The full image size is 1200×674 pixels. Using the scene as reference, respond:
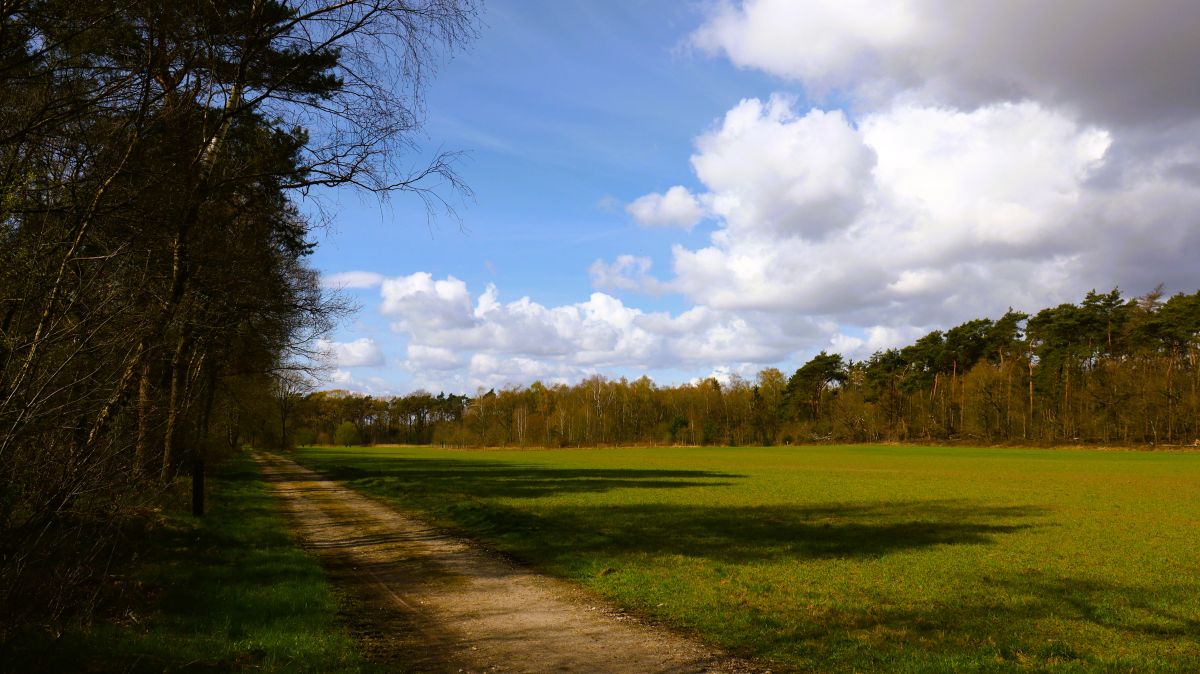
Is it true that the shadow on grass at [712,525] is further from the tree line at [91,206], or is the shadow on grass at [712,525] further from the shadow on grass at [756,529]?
the tree line at [91,206]

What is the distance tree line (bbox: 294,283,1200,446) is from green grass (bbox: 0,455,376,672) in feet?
290

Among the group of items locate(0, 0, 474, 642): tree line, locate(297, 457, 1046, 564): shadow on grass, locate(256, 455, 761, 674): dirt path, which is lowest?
locate(297, 457, 1046, 564): shadow on grass

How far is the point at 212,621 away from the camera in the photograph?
26.5 ft

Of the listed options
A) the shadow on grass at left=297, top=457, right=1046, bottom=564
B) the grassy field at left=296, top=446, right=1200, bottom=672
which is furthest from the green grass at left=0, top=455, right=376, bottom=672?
the shadow on grass at left=297, top=457, right=1046, bottom=564

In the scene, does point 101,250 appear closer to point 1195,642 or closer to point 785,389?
point 1195,642

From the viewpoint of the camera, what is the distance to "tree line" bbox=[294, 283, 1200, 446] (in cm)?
8675

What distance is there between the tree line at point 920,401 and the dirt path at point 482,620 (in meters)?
88.7

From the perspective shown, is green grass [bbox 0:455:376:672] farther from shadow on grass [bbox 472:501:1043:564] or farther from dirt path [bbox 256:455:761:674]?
shadow on grass [bbox 472:501:1043:564]

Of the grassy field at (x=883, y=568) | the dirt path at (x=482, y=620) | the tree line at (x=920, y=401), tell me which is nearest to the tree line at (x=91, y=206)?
the dirt path at (x=482, y=620)

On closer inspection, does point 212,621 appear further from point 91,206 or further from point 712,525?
point 712,525

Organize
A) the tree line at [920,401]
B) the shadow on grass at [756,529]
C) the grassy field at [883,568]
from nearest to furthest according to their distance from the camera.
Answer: the grassy field at [883,568] → the shadow on grass at [756,529] → the tree line at [920,401]

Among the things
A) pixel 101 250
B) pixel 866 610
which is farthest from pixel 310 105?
pixel 866 610

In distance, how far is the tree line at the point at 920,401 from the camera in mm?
86750

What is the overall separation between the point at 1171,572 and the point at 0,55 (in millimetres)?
19413
